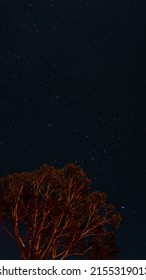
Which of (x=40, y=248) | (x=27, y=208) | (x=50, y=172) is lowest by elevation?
(x=40, y=248)

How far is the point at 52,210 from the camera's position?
19922 mm

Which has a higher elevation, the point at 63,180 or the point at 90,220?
the point at 63,180

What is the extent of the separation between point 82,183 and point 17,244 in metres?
3.62

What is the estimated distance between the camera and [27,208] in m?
19.8

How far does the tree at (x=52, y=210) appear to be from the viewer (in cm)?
1964

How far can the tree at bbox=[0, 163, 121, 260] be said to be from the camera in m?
19.6

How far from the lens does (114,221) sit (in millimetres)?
20734

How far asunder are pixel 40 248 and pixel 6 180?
10.2 ft
